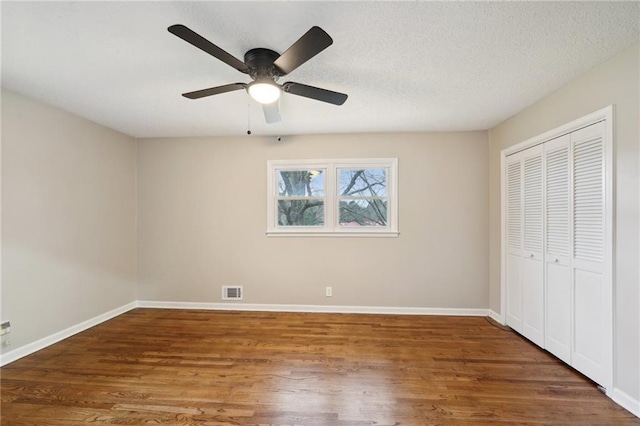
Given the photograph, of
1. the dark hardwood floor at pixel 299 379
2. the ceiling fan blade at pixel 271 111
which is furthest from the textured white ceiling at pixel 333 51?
the dark hardwood floor at pixel 299 379

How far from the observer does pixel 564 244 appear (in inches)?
93.6

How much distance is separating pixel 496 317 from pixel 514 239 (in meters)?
1.02

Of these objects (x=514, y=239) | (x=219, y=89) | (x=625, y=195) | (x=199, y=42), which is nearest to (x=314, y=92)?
(x=219, y=89)

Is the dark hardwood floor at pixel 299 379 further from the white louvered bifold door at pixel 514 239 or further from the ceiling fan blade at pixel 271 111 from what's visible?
the ceiling fan blade at pixel 271 111

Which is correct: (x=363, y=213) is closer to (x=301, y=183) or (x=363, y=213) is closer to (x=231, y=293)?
(x=301, y=183)

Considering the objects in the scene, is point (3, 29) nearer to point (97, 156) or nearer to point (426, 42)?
point (97, 156)

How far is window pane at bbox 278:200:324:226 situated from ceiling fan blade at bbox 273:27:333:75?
7.35 ft

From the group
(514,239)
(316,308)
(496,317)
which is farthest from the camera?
(316,308)

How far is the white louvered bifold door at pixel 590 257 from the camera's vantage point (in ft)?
6.61

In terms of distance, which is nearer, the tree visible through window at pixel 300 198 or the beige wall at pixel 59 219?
the beige wall at pixel 59 219

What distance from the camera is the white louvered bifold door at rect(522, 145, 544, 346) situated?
2666mm

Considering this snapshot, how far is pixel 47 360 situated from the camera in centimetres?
245

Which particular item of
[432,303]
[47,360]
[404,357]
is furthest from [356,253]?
[47,360]

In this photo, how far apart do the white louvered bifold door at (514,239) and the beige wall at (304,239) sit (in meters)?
0.39
